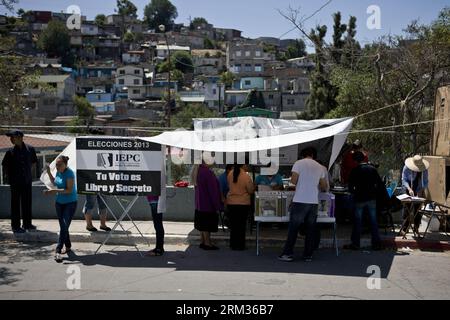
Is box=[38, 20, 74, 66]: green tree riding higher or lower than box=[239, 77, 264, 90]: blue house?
higher

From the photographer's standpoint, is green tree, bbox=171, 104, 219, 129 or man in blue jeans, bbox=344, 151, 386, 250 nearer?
man in blue jeans, bbox=344, 151, 386, 250

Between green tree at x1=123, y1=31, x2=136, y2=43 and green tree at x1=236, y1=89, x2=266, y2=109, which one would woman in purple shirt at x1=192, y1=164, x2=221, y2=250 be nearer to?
green tree at x1=236, y1=89, x2=266, y2=109

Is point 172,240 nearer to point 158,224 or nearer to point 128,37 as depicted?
point 158,224

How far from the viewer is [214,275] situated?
25.5ft

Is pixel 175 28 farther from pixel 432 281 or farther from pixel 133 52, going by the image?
pixel 432 281

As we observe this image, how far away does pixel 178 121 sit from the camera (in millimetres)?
50750

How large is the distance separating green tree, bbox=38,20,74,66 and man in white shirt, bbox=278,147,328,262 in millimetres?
112528

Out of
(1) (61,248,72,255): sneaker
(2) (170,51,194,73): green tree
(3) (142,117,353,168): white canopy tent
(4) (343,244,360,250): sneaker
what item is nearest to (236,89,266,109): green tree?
(2) (170,51,194,73): green tree

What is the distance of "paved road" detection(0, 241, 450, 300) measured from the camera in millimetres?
6859

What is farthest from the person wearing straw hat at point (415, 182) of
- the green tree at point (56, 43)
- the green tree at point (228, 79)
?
the green tree at point (56, 43)

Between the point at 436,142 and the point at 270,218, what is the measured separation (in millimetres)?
4405

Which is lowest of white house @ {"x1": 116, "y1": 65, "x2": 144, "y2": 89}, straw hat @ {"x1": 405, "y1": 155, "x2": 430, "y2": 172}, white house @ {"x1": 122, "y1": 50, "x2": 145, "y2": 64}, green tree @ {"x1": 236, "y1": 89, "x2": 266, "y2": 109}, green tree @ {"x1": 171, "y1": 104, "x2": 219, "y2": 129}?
Result: straw hat @ {"x1": 405, "y1": 155, "x2": 430, "y2": 172}
